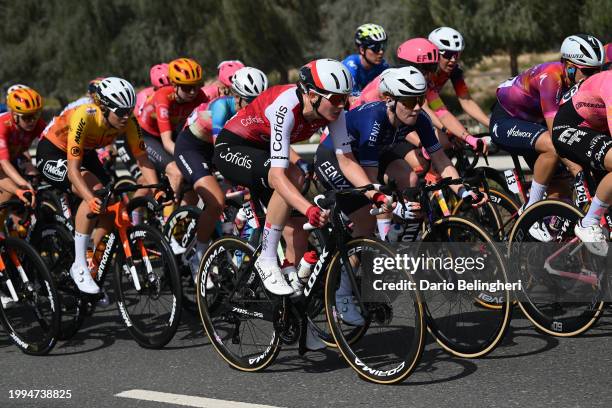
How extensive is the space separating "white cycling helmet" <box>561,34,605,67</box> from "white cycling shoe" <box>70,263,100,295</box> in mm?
3974

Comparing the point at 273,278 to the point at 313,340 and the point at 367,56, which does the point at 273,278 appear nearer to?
→ the point at 313,340

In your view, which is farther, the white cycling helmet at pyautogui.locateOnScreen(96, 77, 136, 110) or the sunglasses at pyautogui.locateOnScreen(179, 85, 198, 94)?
the sunglasses at pyautogui.locateOnScreen(179, 85, 198, 94)

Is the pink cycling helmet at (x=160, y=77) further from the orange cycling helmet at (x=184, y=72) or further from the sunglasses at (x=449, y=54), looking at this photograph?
the sunglasses at (x=449, y=54)

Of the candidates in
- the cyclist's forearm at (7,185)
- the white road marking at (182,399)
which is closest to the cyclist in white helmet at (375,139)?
the white road marking at (182,399)

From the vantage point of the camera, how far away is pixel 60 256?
27.3ft

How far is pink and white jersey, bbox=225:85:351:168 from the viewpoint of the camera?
6168mm

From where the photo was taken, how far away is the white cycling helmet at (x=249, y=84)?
852 centimetres

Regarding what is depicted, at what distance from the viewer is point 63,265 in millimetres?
8234

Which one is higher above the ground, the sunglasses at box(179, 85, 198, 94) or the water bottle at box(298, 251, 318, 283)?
the water bottle at box(298, 251, 318, 283)

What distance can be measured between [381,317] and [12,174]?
432 cm

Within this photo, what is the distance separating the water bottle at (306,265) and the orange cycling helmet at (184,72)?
3.95 meters

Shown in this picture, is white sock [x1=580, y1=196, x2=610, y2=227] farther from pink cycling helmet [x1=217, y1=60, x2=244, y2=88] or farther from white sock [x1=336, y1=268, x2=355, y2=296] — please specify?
pink cycling helmet [x1=217, y1=60, x2=244, y2=88]

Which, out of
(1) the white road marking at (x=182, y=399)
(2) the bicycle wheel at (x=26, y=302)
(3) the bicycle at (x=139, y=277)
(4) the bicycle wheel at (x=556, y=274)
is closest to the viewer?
(1) the white road marking at (x=182, y=399)

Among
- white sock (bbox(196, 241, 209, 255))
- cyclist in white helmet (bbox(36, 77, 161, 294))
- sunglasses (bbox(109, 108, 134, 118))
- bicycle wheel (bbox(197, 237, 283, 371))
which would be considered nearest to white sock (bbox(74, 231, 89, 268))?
cyclist in white helmet (bbox(36, 77, 161, 294))
